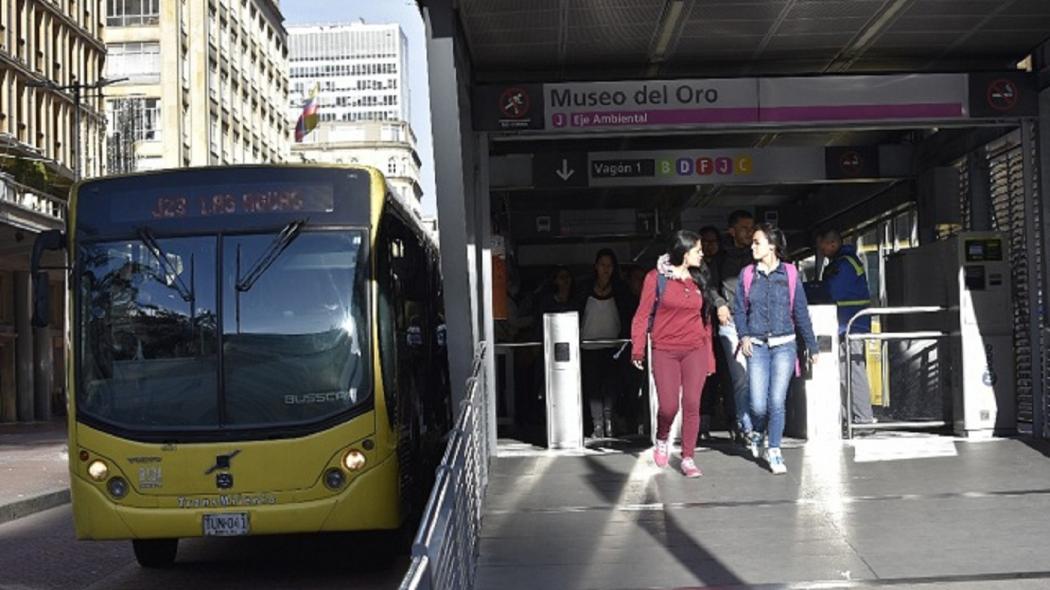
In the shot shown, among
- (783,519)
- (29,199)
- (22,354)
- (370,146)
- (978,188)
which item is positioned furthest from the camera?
(370,146)

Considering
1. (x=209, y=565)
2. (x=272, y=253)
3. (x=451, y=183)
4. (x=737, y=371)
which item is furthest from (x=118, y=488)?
(x=737, y=371)

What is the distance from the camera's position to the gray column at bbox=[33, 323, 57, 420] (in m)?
56.0

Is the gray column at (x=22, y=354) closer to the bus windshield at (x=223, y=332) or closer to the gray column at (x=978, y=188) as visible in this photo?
the gray column at (x=978, y=188)

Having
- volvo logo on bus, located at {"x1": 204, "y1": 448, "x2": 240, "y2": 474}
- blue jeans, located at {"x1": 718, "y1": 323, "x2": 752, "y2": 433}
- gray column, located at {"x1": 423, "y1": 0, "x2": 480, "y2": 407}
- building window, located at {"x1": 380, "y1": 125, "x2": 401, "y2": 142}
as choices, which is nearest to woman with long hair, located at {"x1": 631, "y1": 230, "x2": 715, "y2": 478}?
blue jeans, located at {"x1": 718, "y1": 323, "x2": 752, "y2": 433}

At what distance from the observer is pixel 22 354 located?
5456 centimetres

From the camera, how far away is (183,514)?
32.1ft

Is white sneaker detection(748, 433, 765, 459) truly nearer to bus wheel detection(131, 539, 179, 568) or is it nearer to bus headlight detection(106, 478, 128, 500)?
bus wheel detection(131, 539, 179, 568)

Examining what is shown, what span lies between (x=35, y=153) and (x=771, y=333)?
4826 cm

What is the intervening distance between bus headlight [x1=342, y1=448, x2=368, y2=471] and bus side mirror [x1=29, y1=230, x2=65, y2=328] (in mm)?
2370

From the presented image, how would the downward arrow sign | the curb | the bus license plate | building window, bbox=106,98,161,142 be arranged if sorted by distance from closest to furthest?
the bus license plate, the curb, the downward arrow sign, building window, bbox=106,98,161,142

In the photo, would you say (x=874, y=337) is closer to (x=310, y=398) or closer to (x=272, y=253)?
(x=310, y=398)

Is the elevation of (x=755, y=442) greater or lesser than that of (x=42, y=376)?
greater

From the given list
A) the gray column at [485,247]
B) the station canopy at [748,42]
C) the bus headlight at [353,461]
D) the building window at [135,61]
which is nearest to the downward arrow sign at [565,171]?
the station canopy at [748,42]

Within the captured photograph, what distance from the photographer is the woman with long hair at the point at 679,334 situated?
11258 mm
